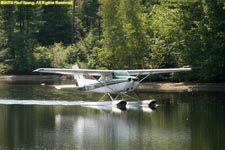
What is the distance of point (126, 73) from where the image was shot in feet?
97.9

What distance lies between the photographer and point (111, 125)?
23641 mm

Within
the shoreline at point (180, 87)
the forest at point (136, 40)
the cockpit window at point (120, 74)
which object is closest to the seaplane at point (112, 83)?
the cockpit window at point (120, 74)

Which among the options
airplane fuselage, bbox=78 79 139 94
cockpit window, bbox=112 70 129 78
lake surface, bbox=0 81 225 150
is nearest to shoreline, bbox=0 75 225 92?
lake surface, bbox=0 81 225 150

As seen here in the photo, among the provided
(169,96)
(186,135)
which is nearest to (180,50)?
(169,96)

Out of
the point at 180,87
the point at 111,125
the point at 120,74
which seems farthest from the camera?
the point at 180,87

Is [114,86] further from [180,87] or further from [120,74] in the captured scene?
[180,87]

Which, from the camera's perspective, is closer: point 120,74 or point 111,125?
→ point 111,125

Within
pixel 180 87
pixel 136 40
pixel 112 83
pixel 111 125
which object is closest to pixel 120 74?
pixel 112 83

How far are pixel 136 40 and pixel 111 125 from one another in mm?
21211

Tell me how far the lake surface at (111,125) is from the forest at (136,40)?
647 cm

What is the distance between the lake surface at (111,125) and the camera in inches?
758

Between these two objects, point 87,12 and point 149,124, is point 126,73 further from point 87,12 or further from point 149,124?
point 87,12

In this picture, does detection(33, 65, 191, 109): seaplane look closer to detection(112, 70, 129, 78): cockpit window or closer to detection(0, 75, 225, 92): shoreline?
detection(112, 70, 129, 78): cockpit window

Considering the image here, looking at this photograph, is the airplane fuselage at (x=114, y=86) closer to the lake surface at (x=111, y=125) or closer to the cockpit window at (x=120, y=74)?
the cockpit window at (x=120, y=74)
